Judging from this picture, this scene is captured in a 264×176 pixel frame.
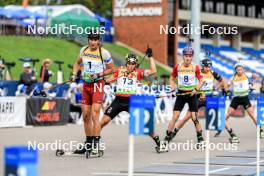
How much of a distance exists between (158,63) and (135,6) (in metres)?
4.71

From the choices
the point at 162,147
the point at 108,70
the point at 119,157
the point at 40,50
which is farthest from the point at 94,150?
the point at 40,50

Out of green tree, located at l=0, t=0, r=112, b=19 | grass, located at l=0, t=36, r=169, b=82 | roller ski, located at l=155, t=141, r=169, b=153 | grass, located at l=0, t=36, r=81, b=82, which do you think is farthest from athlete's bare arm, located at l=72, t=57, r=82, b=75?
green tree, located at l=0, t=0, r=112, b=19

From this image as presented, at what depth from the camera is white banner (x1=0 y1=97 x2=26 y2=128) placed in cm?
2141

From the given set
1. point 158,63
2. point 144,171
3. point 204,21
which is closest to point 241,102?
point 144,171

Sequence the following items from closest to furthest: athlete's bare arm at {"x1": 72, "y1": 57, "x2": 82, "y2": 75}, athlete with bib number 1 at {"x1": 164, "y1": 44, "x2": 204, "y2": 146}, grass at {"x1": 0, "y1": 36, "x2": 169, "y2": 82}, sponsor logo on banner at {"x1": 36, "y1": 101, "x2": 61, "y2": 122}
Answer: athlete's bare arm at {"x1": 72, "y1": 57, "x2": 82, "y2": 75}, athlete with bib number 1 at {"x1": 164, "y1": 44, "x2": 204, "y2": 146}, sponsor logo on banner at {"x1": 36, "y1": 101, "x2": 61, "y2": 122}, grass at {"x1": 0, "y1": 36, "x2": 169, "y2": 82}

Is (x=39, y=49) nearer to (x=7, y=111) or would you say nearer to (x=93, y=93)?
(x=7, y=111)

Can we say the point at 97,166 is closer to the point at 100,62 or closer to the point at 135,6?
the point at 100,62

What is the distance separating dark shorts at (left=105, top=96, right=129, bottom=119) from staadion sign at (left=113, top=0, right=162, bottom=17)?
41.6m

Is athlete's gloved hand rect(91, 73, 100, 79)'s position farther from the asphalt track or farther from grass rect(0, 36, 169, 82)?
grass rect(0, 36, 169, 82)

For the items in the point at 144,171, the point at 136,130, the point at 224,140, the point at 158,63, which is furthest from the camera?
the point at 158,63

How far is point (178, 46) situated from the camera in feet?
194

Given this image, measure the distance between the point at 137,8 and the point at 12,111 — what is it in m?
35.7

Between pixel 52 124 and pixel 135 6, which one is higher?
pixel 135 6

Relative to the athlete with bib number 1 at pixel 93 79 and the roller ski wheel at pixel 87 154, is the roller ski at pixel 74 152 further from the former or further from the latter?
the roller ski wheel at pixel 87 154
